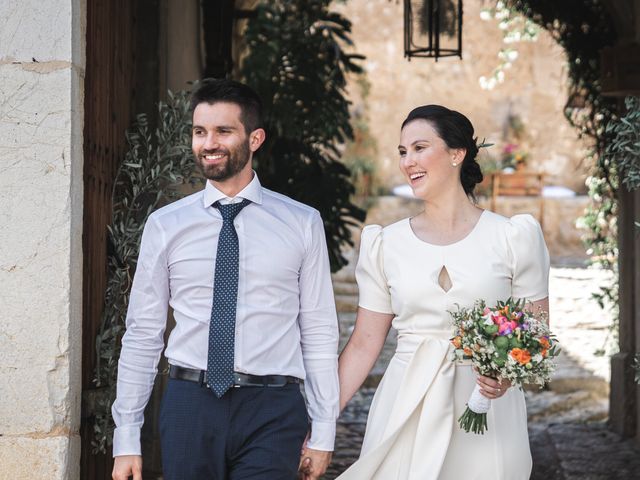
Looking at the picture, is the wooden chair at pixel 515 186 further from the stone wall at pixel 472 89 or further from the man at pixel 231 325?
the man at pixel 231 325

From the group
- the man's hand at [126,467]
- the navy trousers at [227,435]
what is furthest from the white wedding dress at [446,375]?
the man's hand at [126,467]

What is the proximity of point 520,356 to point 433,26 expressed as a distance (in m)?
4.24

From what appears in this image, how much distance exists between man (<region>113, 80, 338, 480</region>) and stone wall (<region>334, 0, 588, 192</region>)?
19.5 meters

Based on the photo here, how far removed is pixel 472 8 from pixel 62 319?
21.7 metres

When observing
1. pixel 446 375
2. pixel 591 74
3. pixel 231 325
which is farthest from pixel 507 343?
pixel 591 74

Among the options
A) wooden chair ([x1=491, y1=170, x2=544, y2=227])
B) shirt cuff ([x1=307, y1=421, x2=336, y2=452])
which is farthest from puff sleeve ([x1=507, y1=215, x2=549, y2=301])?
wooden chair ([x1=491, y1=170, x2=544, y2=227])

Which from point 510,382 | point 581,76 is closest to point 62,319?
point 510,382

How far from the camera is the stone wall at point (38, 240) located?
154 inches

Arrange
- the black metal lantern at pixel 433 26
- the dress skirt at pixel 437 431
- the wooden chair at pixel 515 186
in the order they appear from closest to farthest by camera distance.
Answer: the dress skirt at pixel 437 431 < the black metal lantern at pixel 433 26 < the wooden chair at pixel 515 186

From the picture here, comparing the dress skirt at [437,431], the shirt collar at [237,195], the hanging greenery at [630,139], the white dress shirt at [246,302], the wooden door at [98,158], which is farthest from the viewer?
the hanging greenery at [630,139]

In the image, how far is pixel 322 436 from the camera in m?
3.37

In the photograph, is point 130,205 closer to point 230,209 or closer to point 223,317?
point 230,209

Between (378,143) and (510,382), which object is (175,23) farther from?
(378,143)

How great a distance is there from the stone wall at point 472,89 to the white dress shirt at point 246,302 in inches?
766
